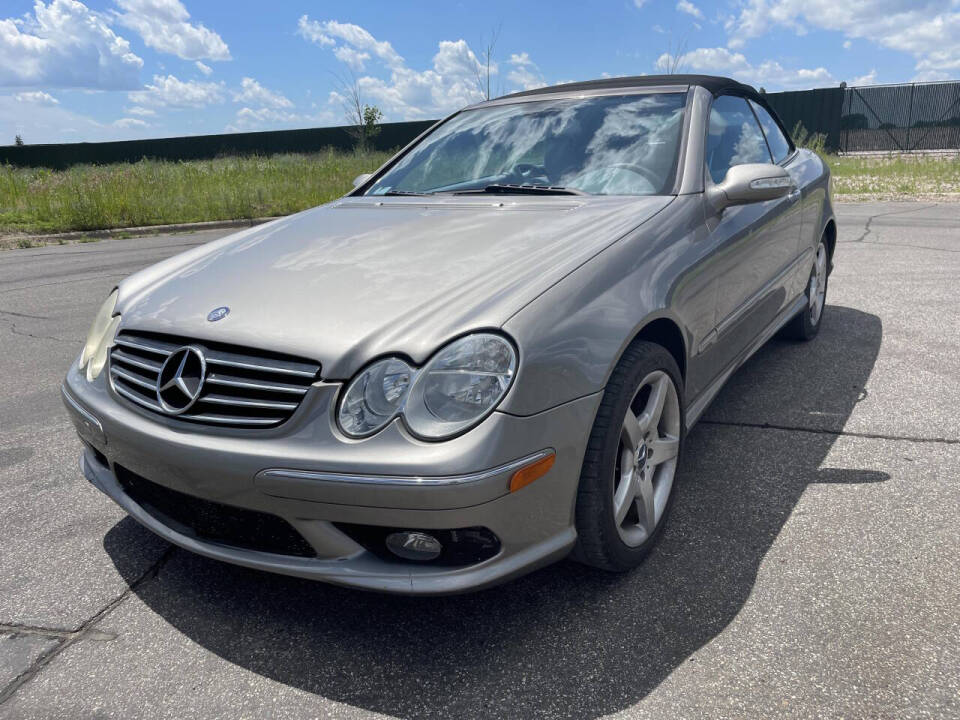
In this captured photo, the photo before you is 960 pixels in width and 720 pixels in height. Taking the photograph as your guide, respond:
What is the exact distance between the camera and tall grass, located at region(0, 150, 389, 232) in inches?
518

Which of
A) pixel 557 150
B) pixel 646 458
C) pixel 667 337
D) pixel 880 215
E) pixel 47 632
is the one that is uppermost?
pixel 557 150

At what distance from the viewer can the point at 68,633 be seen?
222 cm

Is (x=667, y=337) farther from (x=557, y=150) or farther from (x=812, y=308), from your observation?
(x=812, y=308)

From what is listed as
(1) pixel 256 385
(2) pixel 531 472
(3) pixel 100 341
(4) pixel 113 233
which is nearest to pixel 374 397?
(1) pixel 256 385

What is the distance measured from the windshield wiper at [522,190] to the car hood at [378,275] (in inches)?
4.0

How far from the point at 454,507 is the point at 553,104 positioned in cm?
233

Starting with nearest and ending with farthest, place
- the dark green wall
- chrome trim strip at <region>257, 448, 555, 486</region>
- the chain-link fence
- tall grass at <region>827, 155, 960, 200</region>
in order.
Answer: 1. chrome trim strip at <region>257, 448, 555, 486</region>
2. tall grass at <region>827, 155, 960, 200</region>
3. the chain-link fence
4. the dark green wall

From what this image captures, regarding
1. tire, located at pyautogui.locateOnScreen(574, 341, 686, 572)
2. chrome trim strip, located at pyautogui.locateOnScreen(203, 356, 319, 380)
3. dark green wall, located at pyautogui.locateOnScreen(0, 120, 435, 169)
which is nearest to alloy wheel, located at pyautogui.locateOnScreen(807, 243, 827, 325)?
tire, located at pyautogui.locateOnScreen(574, 341, 686, 572)

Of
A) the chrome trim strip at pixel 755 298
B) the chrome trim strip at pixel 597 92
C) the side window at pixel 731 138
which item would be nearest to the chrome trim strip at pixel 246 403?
the chrome trim strip at pixel 755 298

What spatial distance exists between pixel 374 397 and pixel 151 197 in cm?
1411

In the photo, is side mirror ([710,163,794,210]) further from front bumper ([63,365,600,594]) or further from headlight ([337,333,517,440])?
headlight ([337,333,517,440])

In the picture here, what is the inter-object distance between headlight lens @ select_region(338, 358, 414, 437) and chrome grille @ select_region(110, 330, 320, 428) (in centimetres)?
12

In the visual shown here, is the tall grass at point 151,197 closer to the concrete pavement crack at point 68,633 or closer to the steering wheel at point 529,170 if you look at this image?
the steering wheel at point 529,170

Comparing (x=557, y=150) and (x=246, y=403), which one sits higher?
(x=557, y=150)
